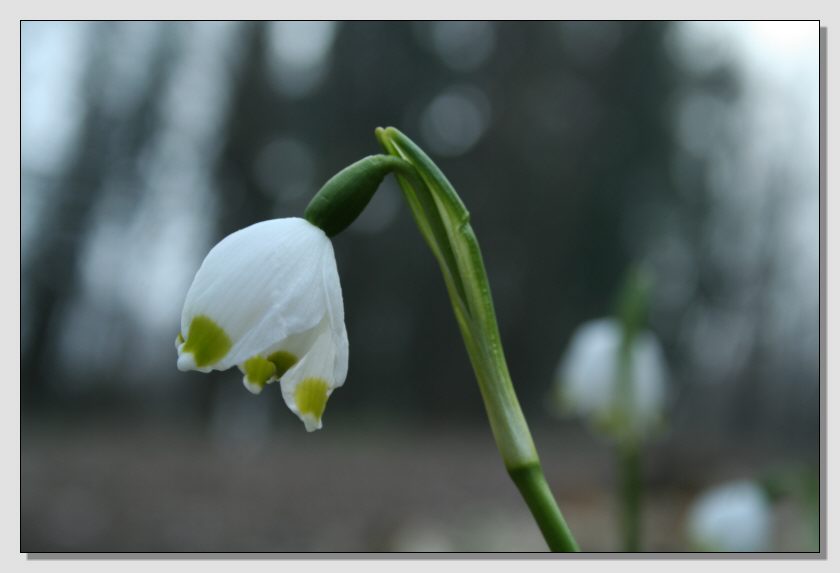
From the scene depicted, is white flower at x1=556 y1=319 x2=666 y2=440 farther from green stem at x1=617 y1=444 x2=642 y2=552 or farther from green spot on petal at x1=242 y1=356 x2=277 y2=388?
A: green spot on petal at x1=242 y1=356 x2=277 y2=388

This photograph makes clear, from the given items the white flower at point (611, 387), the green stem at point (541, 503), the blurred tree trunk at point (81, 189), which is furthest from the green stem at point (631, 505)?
the blurred tree trunk at point (81, 189)

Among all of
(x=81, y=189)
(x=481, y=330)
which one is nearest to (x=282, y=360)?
(x=481, y=330)

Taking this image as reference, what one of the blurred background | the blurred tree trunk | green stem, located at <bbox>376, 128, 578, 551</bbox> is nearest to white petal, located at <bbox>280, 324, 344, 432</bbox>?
green stem, located at <bbox>376, 128, 578, 551</bbox>

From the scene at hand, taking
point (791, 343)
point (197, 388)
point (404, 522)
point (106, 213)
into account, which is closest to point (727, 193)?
point (791, 343)

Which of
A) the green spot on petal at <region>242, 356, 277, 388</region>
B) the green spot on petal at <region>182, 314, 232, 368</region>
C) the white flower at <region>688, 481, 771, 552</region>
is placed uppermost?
the green spot on petal at <region>182, 314, 232, 368</region>

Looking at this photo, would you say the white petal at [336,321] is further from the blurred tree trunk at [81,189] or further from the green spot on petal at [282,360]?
the blurred tree trunk at [81,189]

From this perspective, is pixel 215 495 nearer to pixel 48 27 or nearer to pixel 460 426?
pixel 460 426
